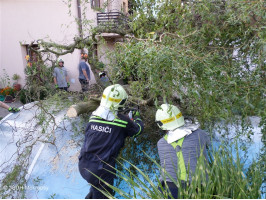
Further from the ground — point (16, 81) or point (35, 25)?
point (35, 25)

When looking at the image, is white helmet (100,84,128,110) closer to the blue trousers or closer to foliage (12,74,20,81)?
the blue trousers

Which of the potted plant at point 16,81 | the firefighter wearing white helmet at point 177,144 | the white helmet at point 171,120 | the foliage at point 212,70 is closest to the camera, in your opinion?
the foliage at point 212,70

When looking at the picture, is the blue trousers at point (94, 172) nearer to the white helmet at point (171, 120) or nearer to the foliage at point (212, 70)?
the white helmet at point (171, 120)

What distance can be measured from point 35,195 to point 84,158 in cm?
105

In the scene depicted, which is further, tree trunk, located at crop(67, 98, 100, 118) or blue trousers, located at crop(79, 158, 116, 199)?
tree trunk, located at crop(67, 98, 100, 118)

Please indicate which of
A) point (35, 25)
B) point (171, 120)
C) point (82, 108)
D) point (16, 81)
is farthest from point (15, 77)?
point (171, 120)

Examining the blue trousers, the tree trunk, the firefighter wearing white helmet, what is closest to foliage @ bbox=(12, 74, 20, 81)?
the tree trunk

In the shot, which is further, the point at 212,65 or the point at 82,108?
the point at 82,108

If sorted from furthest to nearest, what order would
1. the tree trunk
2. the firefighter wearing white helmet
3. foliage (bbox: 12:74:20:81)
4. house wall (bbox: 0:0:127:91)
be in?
foliage (bbox: 12:74:20:81)
house wall (bbox: 0:0:127:91)
the tree trunk
the firefighter wearing white helmet

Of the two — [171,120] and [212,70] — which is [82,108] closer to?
[171,120]

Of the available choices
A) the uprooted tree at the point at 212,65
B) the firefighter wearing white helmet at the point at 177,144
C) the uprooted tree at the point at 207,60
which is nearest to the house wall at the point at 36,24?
the uprooted tree at the point at 207,60

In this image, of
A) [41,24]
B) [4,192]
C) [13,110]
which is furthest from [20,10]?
[4,192]

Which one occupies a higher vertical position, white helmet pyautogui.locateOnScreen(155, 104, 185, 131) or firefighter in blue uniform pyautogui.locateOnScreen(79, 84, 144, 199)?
white helmet pyautogui.locateOnScreen(155, 104, 185, 131)

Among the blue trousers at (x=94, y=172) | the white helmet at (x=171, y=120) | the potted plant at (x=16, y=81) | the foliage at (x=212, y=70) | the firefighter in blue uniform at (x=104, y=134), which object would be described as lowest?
the potted plant at (x=16, y=81)
